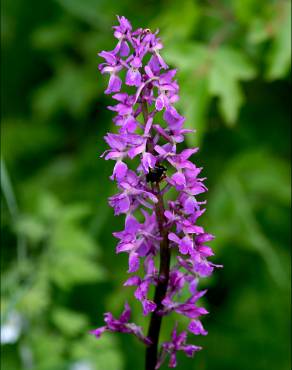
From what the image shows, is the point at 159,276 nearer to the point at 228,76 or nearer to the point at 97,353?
the point at 97,353

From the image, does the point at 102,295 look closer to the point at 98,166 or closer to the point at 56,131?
the point at 98,166

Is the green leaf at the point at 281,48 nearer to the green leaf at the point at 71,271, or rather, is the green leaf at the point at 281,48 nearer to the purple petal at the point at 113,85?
the green leaf at the point at 71,271

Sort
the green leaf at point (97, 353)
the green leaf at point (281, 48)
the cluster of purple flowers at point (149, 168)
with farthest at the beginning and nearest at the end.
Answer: the green leaf at point (281, 48)
the green leaf at point (97, 353)
the cluster of purple flowers at point (149, 168)

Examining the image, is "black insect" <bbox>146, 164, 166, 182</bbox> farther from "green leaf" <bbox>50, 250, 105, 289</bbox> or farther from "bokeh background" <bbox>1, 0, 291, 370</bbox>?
"green leaf" <bbox>50, 250, 105, 289</bbox>

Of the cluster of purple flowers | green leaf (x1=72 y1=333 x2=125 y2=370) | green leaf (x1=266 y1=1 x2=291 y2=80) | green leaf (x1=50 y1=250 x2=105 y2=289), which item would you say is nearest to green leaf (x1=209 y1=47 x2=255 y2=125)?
green leaf (x1=266 y1=1 x2=291 y2=80)

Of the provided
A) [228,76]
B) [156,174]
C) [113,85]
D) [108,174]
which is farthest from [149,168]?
[108,174]

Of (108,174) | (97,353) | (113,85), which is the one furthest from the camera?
(108,174)

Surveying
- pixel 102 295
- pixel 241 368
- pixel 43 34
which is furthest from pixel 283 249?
pixel 43 34

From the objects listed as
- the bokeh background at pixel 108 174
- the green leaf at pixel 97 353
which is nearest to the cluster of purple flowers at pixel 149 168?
the bokeh background at pixel 108 174
